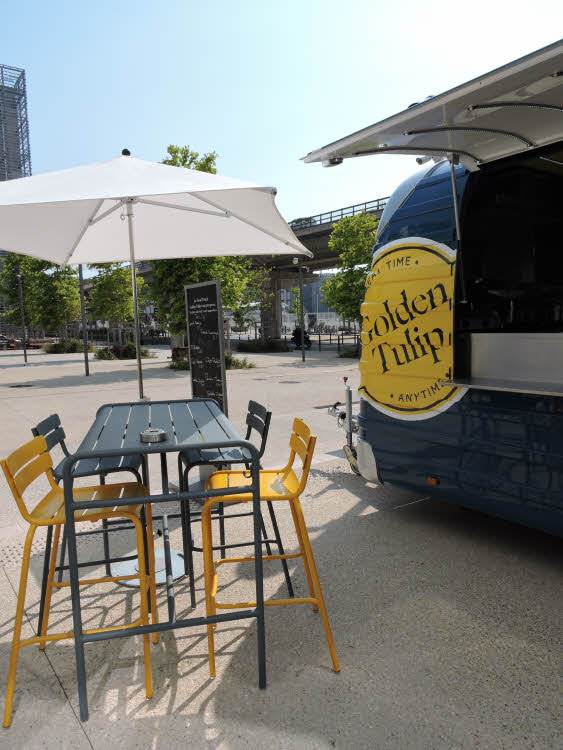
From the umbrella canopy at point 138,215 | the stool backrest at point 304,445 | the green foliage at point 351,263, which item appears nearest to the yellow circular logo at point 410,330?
the umbrella canopy at point 138,215

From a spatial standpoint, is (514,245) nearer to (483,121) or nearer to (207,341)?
(483,121)

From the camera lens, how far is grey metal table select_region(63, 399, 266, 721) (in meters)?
2.53

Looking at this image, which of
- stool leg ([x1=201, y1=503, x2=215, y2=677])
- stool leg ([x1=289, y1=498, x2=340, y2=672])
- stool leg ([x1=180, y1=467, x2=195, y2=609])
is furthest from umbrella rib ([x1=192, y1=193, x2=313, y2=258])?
stool leg ([x1=201, y1=503, x2=215, y2=677])

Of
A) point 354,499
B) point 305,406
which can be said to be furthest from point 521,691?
point 305,406

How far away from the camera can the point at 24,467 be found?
2918 mm

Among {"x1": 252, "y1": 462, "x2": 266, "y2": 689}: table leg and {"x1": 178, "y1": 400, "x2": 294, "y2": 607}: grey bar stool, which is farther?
{"x1": 178, "y1": 400, "x2": 294, "y2": 607}: grey bar stool

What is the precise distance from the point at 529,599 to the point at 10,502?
487cm

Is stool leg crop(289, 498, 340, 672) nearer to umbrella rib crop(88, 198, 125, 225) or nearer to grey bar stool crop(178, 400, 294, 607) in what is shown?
grey bar stool crop(178, 400, 294, 607)

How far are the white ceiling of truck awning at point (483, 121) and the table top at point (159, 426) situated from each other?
182 centimetres

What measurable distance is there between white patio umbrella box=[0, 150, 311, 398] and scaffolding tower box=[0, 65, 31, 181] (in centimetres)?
18332

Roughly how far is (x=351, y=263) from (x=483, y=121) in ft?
71.2

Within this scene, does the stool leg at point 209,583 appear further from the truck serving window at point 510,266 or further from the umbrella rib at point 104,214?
the umbrella rib at point 104,214

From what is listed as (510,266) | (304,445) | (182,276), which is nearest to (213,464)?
(304,445)

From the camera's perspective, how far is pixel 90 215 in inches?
197
